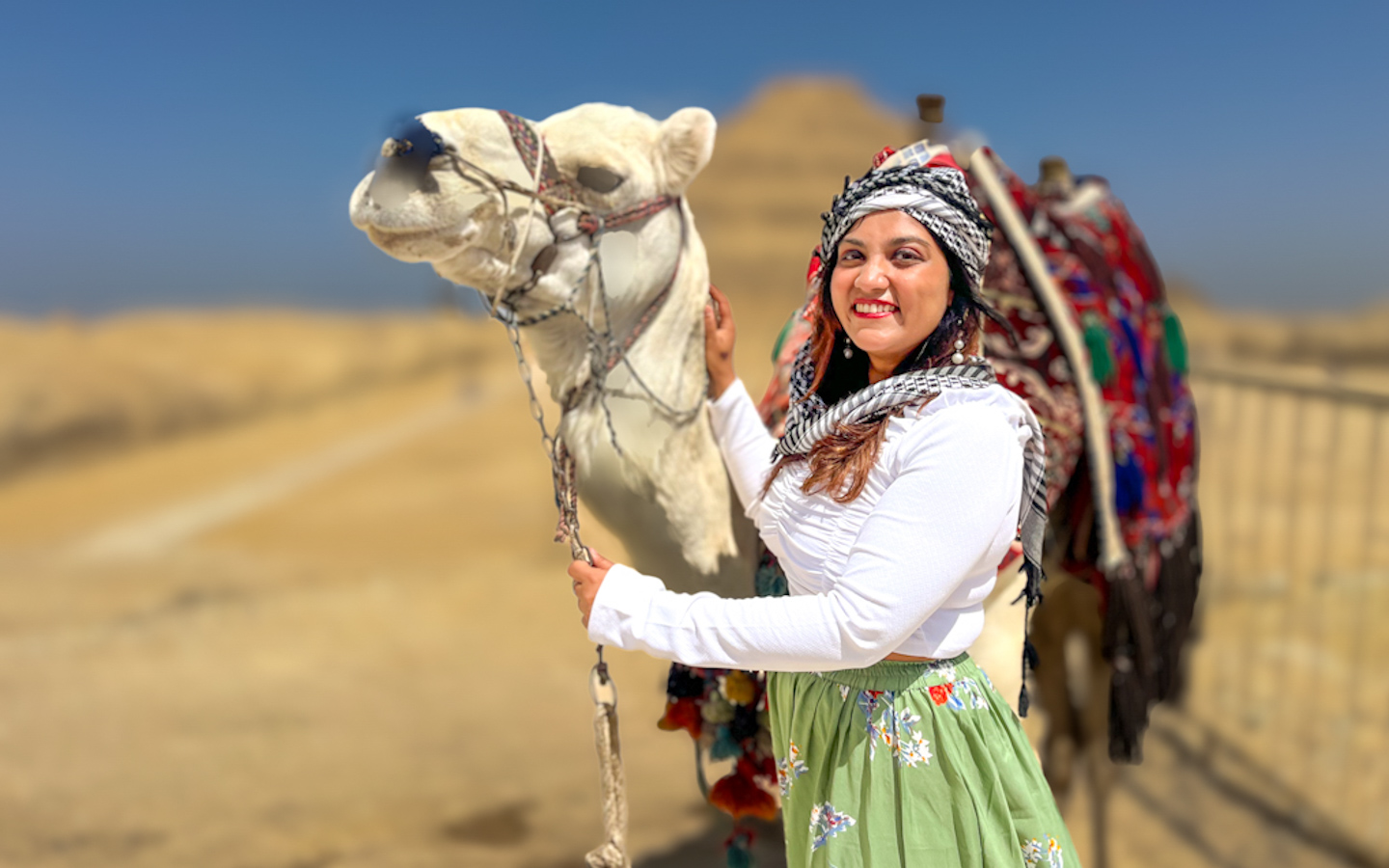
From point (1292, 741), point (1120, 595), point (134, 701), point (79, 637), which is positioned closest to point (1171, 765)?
point (1292, 741)

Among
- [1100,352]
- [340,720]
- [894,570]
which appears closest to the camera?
[894,570]

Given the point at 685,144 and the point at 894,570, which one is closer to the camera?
the point at 894,570

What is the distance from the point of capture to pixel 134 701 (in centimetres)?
552

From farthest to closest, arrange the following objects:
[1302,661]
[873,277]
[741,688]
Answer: [1302,661] → [741,688] → [873,277]

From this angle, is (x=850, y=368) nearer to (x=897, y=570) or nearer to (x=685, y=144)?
(x=897, y=570)

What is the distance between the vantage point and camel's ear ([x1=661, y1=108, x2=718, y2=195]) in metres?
1.85

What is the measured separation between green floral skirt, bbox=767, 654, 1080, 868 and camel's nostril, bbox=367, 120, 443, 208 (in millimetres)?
1000

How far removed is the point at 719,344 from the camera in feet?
6.31

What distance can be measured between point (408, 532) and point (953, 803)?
9958 millimetres

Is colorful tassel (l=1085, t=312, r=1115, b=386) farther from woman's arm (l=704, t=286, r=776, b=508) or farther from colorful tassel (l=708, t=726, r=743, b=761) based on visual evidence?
colorful tassel (l=708, t=726, r=743, b=761)

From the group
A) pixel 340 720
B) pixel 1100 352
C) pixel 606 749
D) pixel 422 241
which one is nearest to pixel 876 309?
pixel 422 241

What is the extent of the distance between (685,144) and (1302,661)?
4982mm

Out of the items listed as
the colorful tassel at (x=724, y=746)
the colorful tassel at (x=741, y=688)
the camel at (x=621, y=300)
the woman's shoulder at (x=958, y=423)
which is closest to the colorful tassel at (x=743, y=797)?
the colorful tassel at (x=724, y=746)

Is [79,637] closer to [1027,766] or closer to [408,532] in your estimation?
[408,532]
